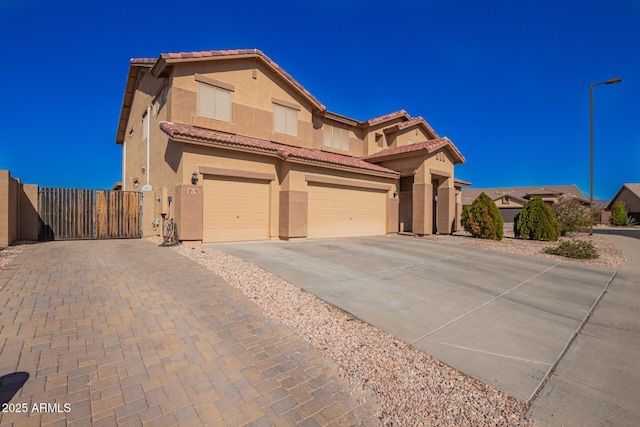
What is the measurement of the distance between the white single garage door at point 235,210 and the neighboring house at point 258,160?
0.13ft

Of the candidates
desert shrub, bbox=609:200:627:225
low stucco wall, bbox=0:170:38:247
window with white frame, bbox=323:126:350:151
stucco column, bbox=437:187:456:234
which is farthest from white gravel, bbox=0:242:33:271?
desert shrub, bbox=609:200:627:225

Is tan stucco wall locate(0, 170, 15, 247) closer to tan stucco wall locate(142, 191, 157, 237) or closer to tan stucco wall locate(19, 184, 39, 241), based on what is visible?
tan stucco wall locate(19, 184, 39, 241)

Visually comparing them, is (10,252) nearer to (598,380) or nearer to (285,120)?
(285,120)

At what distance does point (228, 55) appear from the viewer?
12914 mm

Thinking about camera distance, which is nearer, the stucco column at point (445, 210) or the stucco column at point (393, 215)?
the stucco column at point (393, 215)

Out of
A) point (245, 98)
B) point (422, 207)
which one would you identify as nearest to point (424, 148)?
point (422, 207)

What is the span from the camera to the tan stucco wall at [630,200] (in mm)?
39344

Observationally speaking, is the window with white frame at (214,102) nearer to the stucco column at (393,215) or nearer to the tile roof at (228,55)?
the tile roof at (228,55)

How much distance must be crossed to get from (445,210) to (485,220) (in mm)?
3043

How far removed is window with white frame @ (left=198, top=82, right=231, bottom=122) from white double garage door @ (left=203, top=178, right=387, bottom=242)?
11.1 ft

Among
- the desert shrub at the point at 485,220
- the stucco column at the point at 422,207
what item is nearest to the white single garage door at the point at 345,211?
the stucco column at the point at 422,207

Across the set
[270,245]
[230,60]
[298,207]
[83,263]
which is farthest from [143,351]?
[230,60]

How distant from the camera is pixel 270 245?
11.0 meters

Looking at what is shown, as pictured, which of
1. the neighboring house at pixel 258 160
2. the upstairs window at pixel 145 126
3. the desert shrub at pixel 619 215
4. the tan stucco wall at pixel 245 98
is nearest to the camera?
the neighboring house at pixel 258 160
